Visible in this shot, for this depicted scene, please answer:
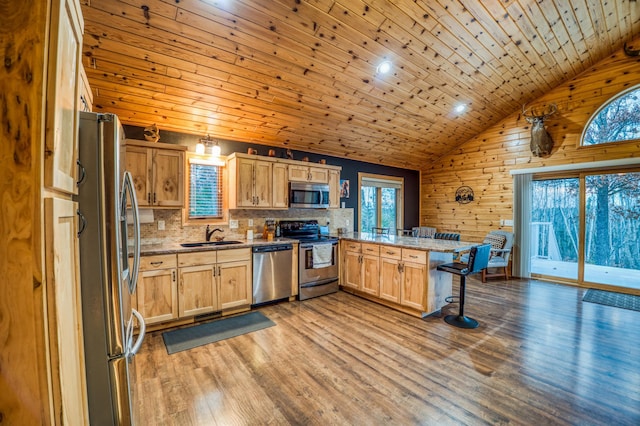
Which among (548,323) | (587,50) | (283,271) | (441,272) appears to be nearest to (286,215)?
(283,271)

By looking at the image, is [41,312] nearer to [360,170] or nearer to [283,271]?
[283,271]

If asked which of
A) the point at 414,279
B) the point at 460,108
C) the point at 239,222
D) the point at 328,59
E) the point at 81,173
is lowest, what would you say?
the point at 414,279

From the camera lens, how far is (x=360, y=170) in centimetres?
599

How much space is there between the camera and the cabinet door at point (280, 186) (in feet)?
14.1

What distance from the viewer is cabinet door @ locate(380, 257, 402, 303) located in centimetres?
376

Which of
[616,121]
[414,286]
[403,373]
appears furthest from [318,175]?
[616,121]

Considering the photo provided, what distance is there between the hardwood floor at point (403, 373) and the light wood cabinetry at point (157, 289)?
0.28 m

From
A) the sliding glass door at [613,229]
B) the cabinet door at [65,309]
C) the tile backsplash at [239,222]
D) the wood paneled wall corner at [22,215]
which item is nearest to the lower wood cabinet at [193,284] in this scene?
the tile backsplash at [239,222]

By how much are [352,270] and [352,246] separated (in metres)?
0.39

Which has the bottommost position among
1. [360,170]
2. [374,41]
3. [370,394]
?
[370,394]

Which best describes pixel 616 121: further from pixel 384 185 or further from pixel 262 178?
pixel 262 178

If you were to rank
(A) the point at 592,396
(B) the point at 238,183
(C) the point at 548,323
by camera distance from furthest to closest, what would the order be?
(B) the point at 238,183
(C) the point at 548,323
(A) the point at 592,396

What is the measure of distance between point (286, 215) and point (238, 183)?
45.6 inches

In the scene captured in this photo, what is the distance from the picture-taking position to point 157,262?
309 cm
